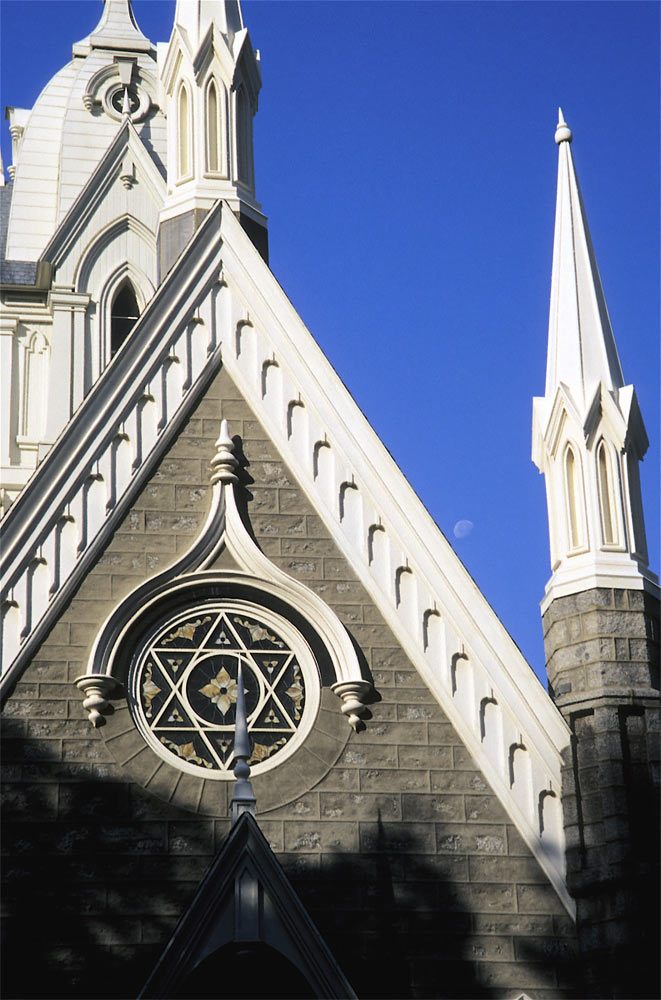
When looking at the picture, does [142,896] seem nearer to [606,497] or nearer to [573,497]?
[573,497]

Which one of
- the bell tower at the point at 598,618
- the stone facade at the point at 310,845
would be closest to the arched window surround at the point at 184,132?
the bell tower at the point at 598,618

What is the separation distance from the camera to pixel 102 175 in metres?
27.4

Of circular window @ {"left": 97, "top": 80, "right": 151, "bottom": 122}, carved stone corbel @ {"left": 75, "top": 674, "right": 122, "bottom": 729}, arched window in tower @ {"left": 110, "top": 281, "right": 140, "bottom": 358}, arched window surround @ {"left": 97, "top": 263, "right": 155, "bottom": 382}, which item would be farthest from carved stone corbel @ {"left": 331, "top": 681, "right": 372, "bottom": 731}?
circular window @ {"left": 97, "top": 80, "right": 151, "bottom": 122}

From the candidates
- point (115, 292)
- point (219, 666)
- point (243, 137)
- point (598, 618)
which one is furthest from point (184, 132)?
point (115, 292)

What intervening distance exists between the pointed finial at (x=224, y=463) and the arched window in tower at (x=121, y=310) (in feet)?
35.1

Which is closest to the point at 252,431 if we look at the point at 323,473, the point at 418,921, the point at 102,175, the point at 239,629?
the point at 323,473

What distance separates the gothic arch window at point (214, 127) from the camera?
60.0 feet

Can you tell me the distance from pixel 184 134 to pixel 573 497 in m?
5.65

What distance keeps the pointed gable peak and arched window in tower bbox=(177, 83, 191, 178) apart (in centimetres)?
377

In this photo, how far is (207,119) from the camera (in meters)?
18.5

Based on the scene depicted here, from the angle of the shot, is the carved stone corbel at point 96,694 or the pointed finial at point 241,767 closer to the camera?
the pointed finial at point 241,767

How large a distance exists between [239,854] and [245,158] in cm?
781

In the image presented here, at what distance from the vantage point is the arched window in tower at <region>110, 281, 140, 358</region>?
87.9ft

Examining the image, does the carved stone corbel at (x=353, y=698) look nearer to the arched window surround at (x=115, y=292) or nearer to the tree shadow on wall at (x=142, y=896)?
the tree shadow on wall at (x=142, y=896)
